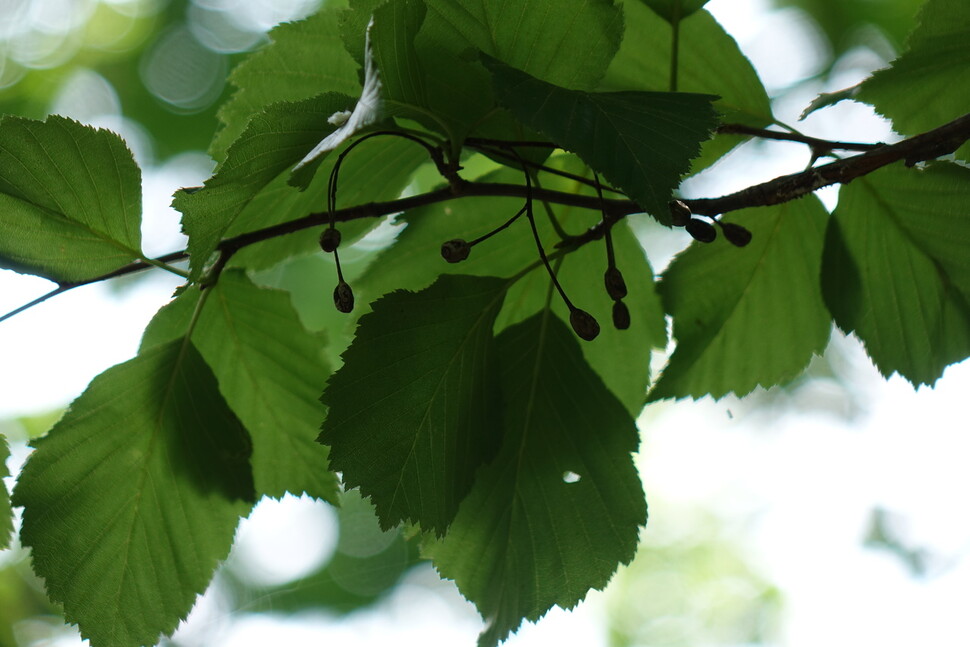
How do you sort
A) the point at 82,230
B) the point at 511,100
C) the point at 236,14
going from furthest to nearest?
the point at 236,14 → the point at 82,230 → the point at 511,100

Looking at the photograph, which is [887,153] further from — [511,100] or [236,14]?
[236,14]

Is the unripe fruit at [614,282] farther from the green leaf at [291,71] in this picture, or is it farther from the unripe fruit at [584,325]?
the green leaf at [291,71]

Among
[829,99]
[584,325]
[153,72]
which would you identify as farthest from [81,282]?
[153,72]

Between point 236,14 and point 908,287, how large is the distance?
4.21 meters

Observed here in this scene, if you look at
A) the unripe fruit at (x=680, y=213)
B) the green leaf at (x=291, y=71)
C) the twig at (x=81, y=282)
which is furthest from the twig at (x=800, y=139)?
the twig at (x=81, y=282)

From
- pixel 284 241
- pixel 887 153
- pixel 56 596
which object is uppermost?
pixel 887 153

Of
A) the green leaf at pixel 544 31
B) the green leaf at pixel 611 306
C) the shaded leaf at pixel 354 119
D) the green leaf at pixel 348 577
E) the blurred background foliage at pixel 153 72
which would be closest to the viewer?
the shaded leaf at pixel 354 119

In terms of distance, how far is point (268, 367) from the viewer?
73cm

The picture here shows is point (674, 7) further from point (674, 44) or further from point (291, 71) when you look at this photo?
point (291, 71)

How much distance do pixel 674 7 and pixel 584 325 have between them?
0.92 feet

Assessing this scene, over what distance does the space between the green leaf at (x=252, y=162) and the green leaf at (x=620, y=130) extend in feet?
0.37

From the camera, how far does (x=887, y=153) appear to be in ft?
1.74

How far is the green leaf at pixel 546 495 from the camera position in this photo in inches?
26.6

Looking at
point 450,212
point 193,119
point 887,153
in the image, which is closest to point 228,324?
point 450,212
